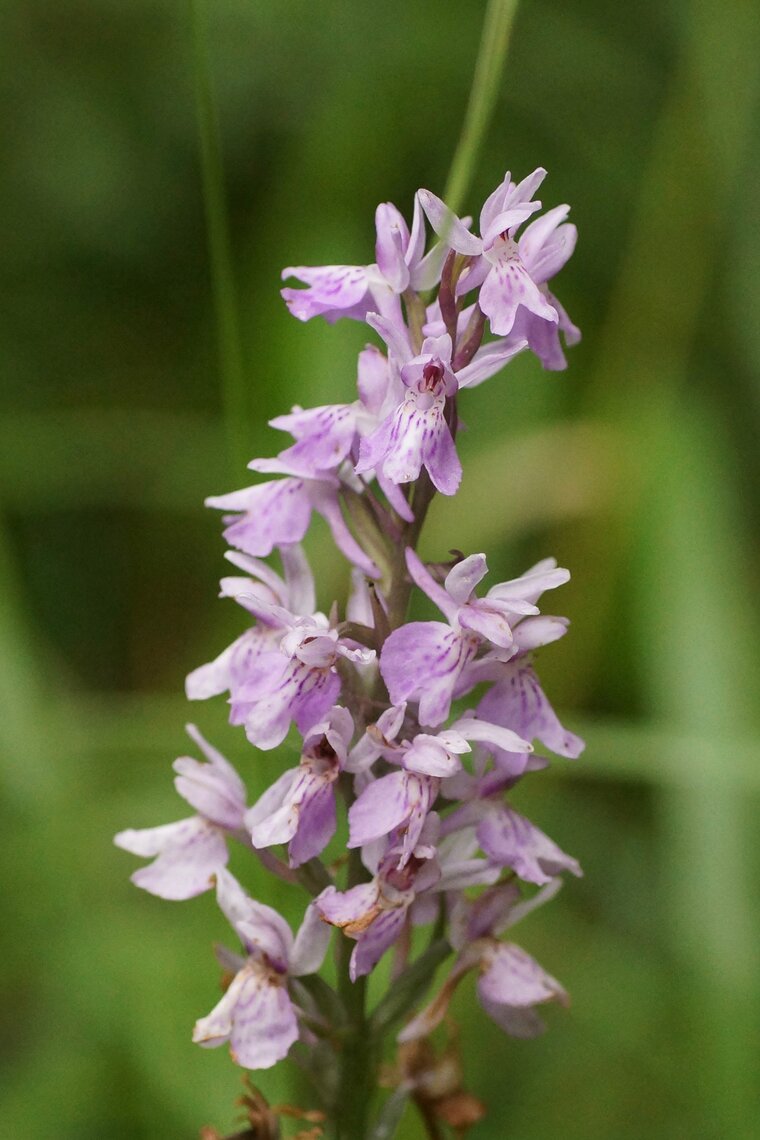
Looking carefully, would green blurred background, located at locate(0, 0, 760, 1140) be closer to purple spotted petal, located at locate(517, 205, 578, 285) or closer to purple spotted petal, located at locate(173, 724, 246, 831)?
purple spotted petal, located at locate(173, 724, 246, 831)

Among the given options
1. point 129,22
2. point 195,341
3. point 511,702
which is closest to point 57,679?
point 195,341

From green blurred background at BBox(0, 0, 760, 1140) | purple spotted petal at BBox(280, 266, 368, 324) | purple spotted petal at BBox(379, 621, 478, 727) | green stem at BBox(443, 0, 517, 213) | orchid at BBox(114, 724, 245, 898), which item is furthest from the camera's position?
green blurred background at BBox(0, 0, 760, 1140)

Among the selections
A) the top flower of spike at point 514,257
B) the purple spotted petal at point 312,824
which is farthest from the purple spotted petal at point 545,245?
the purple spotted petal at point 312,824

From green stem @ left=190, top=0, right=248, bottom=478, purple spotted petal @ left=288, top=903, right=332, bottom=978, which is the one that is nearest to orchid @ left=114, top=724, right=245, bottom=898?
purple spotted petal @ left=288, top=903, right=332, bottom=978

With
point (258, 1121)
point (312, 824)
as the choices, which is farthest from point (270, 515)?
point (258, 1121)

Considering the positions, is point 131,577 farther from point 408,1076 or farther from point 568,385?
point 408,1076

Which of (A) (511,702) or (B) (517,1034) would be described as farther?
(B) (517,1034)

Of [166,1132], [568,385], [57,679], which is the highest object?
[568,385]
